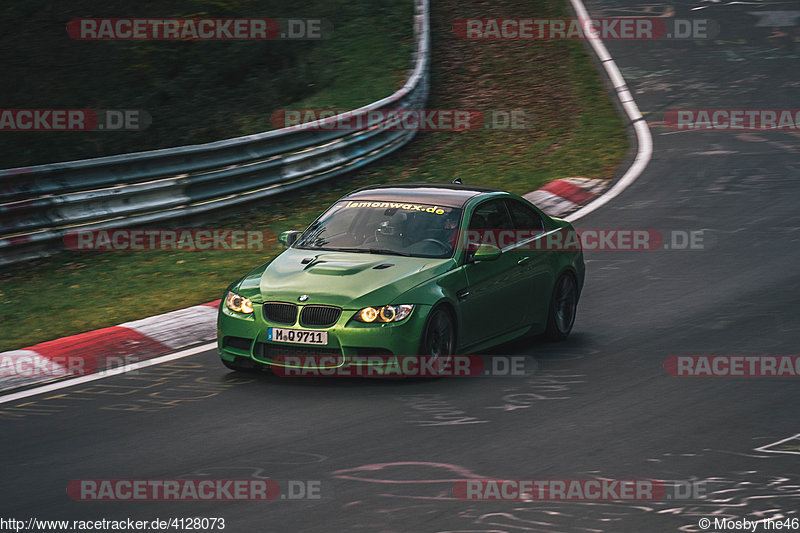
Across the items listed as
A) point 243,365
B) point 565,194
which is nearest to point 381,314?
point 243,365

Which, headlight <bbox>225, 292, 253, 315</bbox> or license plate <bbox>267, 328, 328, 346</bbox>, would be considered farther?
headlight <bbox>225, 292, 253, 315</bbox>

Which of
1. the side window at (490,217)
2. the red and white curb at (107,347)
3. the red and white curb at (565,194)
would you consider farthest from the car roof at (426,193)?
the red and white curb at (565,194)

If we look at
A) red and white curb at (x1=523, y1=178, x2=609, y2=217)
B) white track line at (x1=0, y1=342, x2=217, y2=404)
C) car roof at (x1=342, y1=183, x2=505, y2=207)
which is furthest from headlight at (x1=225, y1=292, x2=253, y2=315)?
red and white curb at (x1=523, y1=178, x2=609, y2=217)

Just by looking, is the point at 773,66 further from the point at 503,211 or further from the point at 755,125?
the point at 503,211

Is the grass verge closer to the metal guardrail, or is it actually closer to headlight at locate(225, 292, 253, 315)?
the metal guardrail

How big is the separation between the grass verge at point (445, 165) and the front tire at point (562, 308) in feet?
11.4

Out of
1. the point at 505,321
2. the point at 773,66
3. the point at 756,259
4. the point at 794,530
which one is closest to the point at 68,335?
the point at 505,321

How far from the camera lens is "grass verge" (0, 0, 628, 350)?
11453mm

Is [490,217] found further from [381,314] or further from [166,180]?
[166,180]

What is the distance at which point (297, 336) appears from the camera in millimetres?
8656

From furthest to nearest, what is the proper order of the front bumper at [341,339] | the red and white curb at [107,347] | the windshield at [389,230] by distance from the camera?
the windshield at [389,230] < the red and white curb at [107,347] < the front bumper at [341,339]

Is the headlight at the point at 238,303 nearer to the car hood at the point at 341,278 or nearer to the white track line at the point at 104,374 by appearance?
the car hood at the point at 341,278

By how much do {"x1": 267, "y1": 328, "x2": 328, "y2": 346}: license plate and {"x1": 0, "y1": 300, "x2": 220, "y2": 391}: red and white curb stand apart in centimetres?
155

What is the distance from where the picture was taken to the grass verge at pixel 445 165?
11453 millimetres
